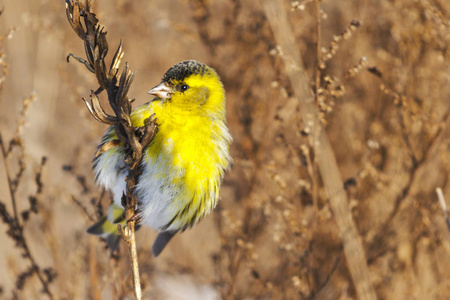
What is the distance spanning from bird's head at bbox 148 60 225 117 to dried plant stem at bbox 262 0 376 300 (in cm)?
34

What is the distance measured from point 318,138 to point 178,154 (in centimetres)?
65

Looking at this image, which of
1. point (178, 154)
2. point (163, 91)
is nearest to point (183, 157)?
point (178, 154)

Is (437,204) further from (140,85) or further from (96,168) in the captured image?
(140,85)

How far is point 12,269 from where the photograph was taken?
9.19 feet

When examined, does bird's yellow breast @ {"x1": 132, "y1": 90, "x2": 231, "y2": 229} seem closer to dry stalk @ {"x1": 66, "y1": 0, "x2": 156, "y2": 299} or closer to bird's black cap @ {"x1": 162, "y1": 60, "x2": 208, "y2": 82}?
bird's black cap @ {"x1": 162, "y1": 60, "x2": 208, "y2": 82}

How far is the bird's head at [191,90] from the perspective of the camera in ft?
6.34

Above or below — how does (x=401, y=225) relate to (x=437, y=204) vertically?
below

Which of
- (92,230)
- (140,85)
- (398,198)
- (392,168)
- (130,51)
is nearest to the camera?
(92,230)

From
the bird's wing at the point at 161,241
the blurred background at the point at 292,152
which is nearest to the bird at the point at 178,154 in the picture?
the bird's wing at the point at 161,241

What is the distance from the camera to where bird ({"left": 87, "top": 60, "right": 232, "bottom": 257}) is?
73.2 inches

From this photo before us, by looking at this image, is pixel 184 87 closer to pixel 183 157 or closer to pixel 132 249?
pixel 183 157

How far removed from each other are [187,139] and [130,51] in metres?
2.51

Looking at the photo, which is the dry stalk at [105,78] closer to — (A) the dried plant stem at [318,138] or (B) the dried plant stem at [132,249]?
(B) the dried plant stem at [132,249]

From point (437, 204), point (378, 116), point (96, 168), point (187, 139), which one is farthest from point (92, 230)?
point (378, 116)
